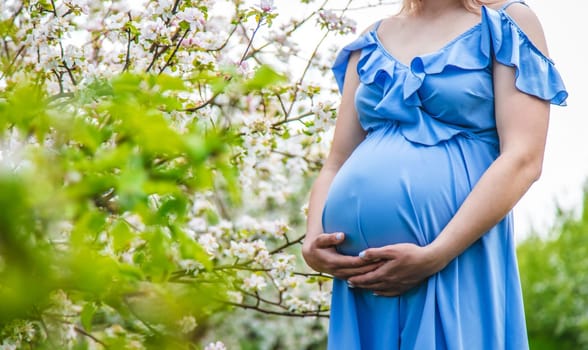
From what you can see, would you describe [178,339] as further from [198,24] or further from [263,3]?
[263,3]

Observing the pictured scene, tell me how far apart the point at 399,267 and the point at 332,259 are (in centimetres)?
20

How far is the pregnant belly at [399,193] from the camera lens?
1.74m

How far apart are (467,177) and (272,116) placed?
1236mm

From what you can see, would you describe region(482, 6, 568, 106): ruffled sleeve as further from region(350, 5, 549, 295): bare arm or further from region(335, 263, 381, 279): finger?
region(335, 263, 381, 279): finger

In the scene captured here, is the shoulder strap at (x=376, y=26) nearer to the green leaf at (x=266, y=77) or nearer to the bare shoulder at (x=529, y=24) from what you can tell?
the bare shoulder at (x=529, y=24)

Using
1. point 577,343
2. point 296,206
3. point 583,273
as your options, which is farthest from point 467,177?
point 577,343

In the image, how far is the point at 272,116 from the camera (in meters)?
2.92

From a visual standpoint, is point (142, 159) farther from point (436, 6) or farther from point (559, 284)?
point (559, 284)

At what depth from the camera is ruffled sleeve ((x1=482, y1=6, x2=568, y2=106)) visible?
1.75 metres

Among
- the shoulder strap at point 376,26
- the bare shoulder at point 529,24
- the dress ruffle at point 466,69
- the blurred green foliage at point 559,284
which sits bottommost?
the dress ruffle at point 466,69

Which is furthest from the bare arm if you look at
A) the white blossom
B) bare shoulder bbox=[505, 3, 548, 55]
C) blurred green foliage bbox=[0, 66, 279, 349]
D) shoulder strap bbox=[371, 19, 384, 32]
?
the white blossom

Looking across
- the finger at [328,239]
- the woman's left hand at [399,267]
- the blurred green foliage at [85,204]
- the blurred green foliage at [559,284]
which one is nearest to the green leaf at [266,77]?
the blurred green foliage at [85,204]

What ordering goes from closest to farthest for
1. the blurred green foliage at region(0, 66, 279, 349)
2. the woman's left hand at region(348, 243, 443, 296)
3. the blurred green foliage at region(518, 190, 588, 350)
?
the blurred green foliage at region(0, 66, 279, 349), the woman's left hand at region(348, 243, 443, 296), the blurred green foliage at region(518, 190, 588, 350)

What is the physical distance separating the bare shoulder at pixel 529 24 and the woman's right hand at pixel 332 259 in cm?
64
